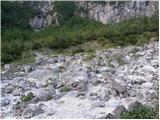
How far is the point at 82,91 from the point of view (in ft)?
44.0

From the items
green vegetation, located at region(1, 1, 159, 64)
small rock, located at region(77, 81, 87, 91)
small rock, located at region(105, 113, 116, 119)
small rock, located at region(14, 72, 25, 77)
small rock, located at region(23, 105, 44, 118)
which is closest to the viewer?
small rock, located at region(105, 113, 116, 119)

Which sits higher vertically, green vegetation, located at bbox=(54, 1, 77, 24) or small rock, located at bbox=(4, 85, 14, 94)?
small rock, located at bbox=(4, 85, 14, 94)

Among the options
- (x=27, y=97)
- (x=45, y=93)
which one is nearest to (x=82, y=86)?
(x=45, y=93)

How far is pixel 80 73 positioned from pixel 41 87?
1.71 m

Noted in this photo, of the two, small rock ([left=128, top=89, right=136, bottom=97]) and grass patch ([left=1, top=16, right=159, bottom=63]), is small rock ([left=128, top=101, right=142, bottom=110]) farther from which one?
grass patch ([left=1, top=16, right=159, bottom=63])

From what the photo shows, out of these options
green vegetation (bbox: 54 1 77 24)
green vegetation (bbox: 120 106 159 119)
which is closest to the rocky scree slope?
green vegetation (bbox: 120 106 159 119)

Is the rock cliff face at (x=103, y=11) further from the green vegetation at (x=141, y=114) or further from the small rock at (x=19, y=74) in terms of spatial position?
the green vegetation at (x=141, y=114)

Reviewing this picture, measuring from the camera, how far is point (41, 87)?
14.5m

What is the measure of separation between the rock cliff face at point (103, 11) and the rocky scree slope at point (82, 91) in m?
36.2

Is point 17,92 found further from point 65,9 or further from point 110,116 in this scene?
point 65,9

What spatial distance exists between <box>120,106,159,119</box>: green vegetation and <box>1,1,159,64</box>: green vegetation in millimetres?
13565

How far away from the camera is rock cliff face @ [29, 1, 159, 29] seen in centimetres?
5425

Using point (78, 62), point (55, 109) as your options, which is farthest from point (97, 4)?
point (55, 109)

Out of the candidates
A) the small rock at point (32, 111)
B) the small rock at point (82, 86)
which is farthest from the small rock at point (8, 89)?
the small rock at point (32, 111)
